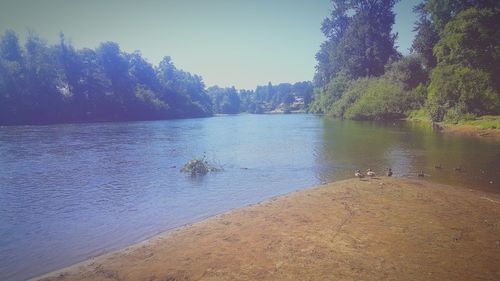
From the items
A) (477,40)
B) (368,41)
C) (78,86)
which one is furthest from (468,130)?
(78,86)

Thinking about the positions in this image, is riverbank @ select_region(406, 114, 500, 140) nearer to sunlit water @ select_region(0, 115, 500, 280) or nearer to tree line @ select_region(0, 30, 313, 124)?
sunlit water @ select_region(0, 115, 500, 280)

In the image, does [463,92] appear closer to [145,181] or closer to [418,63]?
[418,63]

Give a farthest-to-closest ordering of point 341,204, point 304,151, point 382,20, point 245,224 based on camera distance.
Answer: point 382,20 → point 304,151 → point 341,204 → point 245,224

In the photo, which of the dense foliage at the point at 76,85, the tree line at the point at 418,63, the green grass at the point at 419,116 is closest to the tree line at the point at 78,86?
the dense foliage at the point at 76,85

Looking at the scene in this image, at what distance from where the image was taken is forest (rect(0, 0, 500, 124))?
1661 inches

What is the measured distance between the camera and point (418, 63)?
60.6 m

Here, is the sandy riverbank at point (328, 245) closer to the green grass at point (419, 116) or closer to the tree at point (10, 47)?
the green grass at point (419, 116)

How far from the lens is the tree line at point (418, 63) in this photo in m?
41.5

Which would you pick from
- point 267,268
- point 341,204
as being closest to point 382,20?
point 341,204

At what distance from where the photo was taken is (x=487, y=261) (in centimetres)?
729

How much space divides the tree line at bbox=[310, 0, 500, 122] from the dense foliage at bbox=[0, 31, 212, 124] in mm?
51689

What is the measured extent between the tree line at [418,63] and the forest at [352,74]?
15 cm

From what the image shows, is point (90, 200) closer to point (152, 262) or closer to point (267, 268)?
point (152, 262)

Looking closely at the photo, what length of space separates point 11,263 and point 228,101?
527 feet
